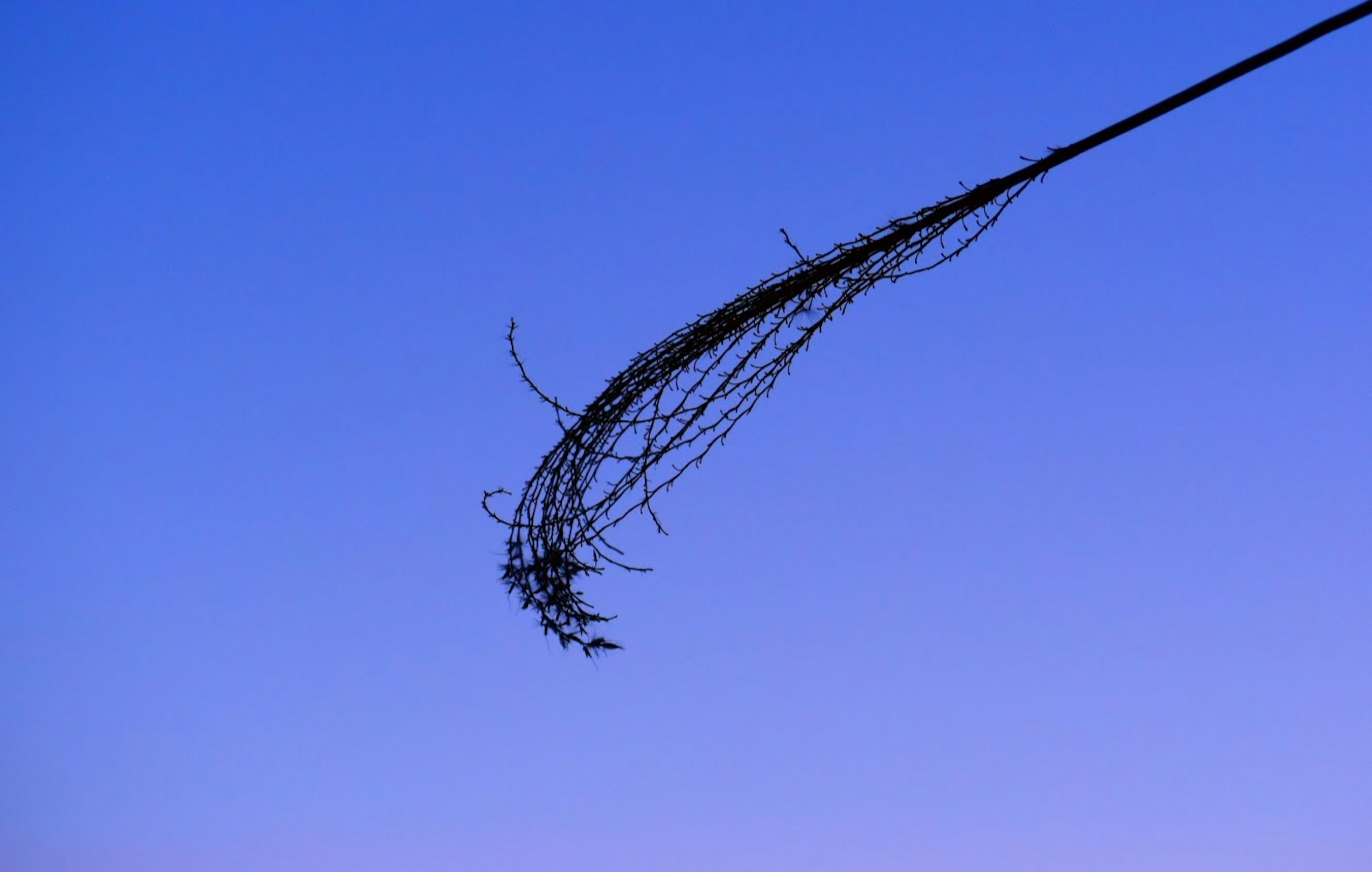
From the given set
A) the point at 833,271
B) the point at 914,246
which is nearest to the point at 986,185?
the point at 914,246

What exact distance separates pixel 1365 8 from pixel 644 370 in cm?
144

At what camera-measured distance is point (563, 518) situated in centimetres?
277

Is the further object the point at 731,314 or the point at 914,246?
the point at 731,314

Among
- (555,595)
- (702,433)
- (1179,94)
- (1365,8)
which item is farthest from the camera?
(555,595)

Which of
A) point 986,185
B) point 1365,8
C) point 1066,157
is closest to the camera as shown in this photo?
point 1365,8

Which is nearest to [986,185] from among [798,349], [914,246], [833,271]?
[914,246]

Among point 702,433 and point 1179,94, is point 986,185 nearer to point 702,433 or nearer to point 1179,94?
point 1179,94

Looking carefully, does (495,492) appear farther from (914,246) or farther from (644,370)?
(914,246)


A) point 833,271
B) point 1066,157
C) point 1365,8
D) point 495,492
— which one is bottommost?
point 1365,8

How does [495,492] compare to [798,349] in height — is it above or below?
above

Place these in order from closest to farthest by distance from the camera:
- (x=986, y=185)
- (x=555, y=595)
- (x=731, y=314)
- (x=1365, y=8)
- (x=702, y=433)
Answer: (x=1365, y=8), (x=986, y=185), (x=731, y=314), (x=702, y=433), (x=555, y=595)

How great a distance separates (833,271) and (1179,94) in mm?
736

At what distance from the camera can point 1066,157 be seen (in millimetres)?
2059

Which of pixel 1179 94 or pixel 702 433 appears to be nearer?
pixel 1179 94
